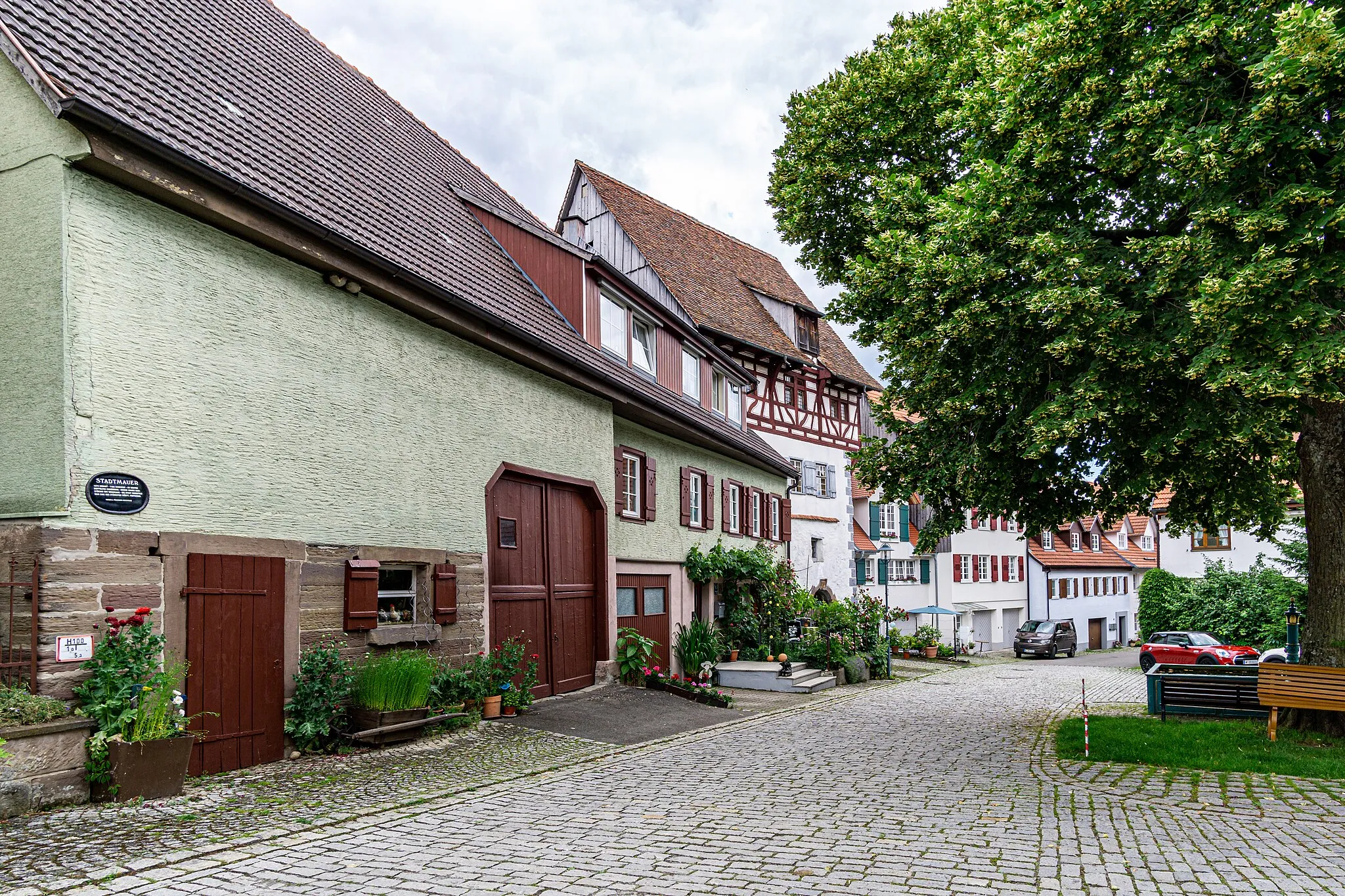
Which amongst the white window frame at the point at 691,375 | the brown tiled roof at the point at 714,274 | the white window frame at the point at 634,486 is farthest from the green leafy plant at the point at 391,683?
the brown tiled roof at the point at 714,274

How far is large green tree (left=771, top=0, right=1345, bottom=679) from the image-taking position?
27.7ft

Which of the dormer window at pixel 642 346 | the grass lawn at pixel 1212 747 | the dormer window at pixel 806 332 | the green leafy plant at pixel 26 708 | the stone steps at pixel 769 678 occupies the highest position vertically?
the dormer window at pixel 806 332

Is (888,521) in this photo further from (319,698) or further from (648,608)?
(319,698)

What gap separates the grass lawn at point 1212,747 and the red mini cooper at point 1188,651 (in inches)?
609

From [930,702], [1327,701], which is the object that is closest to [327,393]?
[1327,701]

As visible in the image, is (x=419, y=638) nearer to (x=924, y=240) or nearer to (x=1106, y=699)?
(x=924, y=240)

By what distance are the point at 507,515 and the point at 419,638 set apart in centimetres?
249

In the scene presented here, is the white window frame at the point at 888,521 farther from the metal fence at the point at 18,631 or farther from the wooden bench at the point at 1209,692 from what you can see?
the metal fence at the point at 18,631

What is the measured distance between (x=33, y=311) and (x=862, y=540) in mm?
31757

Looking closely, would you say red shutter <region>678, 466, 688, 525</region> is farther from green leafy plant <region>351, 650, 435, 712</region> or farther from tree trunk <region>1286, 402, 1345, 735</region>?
tree trunk <region>1286, 402, 1345, 735</region>

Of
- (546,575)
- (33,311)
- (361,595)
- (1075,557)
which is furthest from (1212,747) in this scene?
(1075,557)

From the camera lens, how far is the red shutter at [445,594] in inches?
A: 432

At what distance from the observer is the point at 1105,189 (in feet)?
33.6

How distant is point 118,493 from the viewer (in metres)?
7.30
